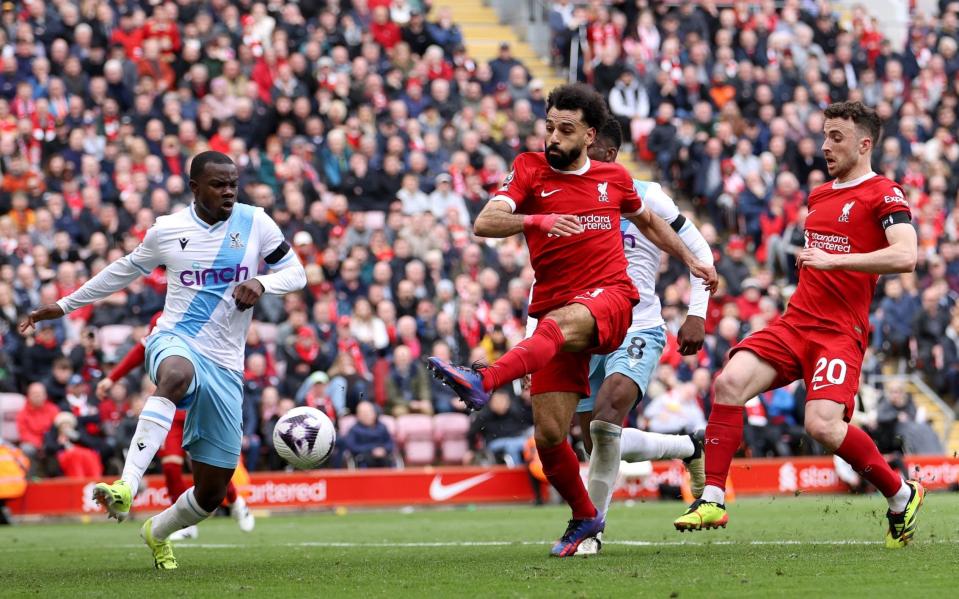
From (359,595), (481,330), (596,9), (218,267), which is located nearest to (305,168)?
(481,330)

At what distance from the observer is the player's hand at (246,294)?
9398 mm

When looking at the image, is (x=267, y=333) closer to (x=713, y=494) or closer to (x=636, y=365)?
(x=636, y=365)

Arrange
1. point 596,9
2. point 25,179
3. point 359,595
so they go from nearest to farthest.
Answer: point 359,595
point 25,179
point 596,9

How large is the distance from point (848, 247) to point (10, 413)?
12020 millimetres

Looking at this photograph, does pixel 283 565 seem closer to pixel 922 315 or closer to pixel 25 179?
pixel 25 179

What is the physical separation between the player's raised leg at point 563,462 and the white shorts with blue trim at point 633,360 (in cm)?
71

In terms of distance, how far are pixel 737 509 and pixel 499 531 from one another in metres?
3.79

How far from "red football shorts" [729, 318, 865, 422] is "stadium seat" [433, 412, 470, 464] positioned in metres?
10.4

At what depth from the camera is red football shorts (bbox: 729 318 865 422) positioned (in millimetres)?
9406

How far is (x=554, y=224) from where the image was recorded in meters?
9.09

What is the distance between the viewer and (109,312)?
63.2 feet

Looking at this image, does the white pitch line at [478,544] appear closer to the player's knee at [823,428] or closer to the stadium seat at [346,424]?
the player's knee at [823,428]

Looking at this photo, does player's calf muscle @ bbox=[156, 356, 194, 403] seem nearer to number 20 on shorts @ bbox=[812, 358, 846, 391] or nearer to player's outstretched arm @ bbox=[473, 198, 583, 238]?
player's outstretched arm @ bbox=[473, 198, 583, 238]

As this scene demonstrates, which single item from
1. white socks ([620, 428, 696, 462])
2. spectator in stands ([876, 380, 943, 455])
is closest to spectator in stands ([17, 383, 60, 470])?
white socks ([620, 428, 696, 462])
